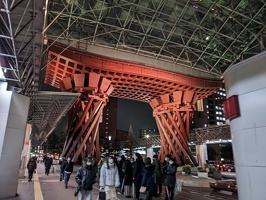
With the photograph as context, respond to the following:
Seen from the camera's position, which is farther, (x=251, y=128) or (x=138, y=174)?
(x=138, y=174)

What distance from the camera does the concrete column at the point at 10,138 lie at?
8086 millimetres

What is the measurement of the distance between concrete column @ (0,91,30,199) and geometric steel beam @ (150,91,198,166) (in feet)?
67.4

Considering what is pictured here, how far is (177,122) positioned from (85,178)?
2370 centimetres

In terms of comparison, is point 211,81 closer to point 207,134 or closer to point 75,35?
point 207,134

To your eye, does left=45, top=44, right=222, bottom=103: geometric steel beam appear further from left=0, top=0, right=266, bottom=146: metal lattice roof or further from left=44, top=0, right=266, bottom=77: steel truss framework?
left=44, top=0, right=266, bottom=77: steel truss framework

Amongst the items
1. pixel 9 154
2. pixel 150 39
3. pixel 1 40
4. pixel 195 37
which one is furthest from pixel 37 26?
pixel 195 37

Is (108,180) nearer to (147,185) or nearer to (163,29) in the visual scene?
(147,185)

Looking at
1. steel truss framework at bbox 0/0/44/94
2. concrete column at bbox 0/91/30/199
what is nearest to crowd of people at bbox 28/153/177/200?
concrete column at bbox 0/91/30/199

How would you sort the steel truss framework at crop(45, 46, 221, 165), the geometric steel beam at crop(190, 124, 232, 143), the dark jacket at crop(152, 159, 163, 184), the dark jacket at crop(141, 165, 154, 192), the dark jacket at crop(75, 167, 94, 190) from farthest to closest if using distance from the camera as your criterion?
the geometric steel beam at crop(190, 124, 232, 143) → the steel truss framework at crop(45, 46, 221, 165) → the dark jacket at crop(152, 159, 163, 184) → the dark jacket at crop(141, 165, 154, 192) → the dark jacket at crop(75, 167, 94, 190)

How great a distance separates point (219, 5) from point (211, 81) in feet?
39.7

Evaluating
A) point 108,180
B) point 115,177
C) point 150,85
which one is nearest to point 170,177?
point 115,177

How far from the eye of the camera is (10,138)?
848 centimetres

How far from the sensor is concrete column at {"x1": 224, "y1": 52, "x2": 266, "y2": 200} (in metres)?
4.73

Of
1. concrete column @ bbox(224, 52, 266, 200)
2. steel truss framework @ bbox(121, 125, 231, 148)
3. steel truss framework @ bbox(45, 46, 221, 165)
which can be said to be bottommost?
concrete column @ bbox(224, 52, 266, 200)
